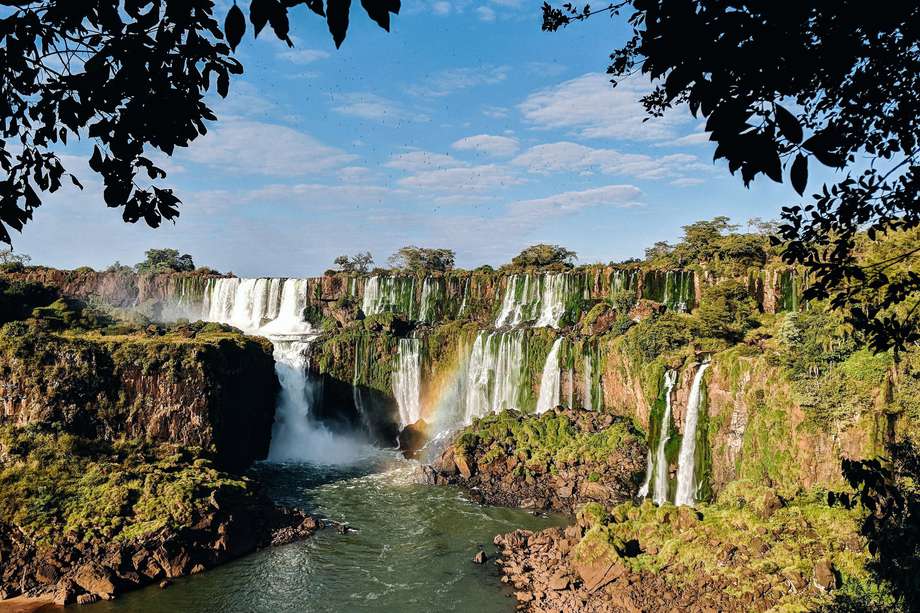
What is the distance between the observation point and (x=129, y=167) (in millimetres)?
4012

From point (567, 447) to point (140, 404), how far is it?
58.9 feet

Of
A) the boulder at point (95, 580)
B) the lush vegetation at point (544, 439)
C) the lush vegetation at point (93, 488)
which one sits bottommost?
the boulder at point (95, 580)

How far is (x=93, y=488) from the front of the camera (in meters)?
19.8

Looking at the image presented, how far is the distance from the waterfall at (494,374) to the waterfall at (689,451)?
11046 millimetres

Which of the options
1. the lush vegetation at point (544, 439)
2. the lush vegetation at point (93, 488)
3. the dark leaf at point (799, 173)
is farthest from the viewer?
the lush vegetation at point (544, 439)

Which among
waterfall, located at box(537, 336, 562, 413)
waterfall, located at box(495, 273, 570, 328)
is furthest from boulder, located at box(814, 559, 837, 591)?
waterfall, located at box(495, 273, 570, 328)

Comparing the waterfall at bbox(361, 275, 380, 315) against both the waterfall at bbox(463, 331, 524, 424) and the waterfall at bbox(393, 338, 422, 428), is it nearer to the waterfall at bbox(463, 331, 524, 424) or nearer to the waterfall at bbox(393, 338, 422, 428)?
the waterfall at bbox(393, 338, 422, 428)

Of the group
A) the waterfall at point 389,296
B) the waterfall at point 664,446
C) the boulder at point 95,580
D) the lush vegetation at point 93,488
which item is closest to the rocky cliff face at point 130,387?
the lush vegetation at point 93,488

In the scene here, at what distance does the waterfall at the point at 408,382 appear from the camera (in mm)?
35812

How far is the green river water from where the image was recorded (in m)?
16.6

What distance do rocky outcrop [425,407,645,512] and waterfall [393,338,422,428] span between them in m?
7.13

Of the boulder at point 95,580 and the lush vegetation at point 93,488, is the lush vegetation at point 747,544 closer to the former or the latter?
the lush vegetation at point 93,488

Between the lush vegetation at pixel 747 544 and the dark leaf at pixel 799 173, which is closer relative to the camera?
the dark leaf at pixel 799 173

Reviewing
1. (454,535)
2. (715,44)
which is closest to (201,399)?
(454,535)
